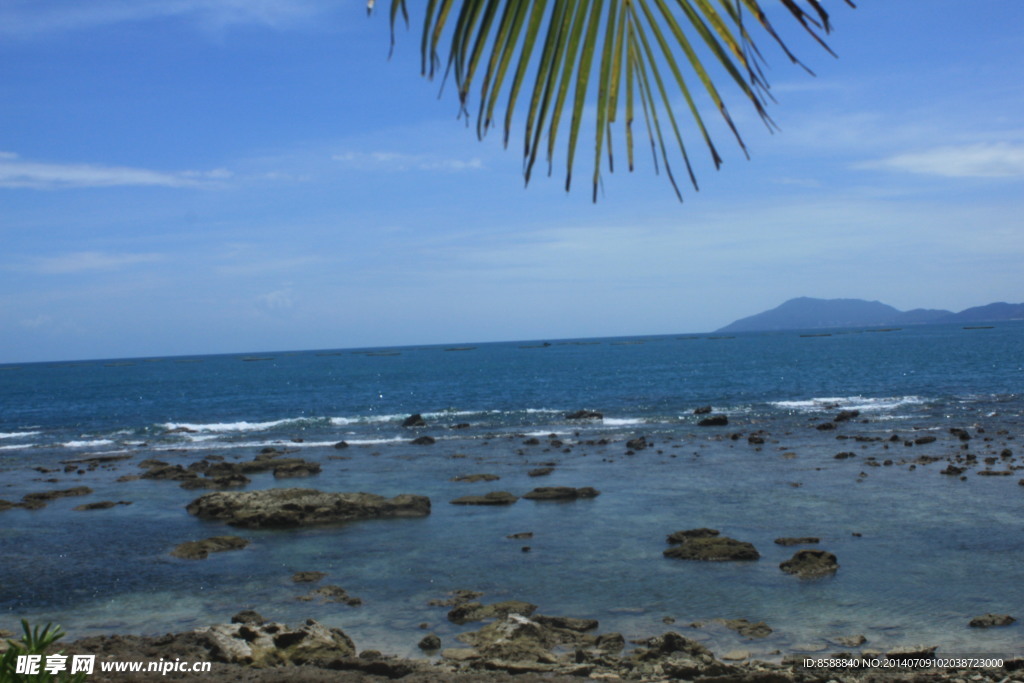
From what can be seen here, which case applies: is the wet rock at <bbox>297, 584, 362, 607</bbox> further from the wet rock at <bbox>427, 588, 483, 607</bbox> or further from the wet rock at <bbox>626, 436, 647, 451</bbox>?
the wet rock at <bbox>626, 436, 647, 451</bbox>

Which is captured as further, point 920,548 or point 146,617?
→ point 920,548

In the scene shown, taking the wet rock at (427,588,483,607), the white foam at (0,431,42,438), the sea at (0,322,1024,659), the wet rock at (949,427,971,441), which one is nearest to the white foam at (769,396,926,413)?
the sea at (0,322,1024,659)

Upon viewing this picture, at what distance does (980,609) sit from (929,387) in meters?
49.8

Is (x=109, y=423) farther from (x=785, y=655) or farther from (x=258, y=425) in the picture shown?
(x=785, y=655)

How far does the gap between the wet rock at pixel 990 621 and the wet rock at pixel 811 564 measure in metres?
2.68

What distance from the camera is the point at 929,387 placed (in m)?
55.9

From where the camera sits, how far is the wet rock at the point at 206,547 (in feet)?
52.4

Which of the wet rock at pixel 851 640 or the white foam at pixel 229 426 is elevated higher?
Result: the wet rock at pixel 851 640

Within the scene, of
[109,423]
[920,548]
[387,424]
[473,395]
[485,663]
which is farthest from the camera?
[473,395]

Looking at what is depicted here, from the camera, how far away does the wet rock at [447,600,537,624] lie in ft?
37.6

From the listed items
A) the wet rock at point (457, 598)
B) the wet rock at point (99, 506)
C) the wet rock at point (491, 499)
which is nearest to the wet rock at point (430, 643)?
the wet rock at point (457, 598)

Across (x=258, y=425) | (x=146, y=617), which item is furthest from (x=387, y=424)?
(x=146, y=617)

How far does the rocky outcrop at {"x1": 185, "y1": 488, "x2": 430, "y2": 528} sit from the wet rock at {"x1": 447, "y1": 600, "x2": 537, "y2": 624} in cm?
785

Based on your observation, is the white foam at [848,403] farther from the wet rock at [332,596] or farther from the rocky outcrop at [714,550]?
the wet rock at [332,596]
